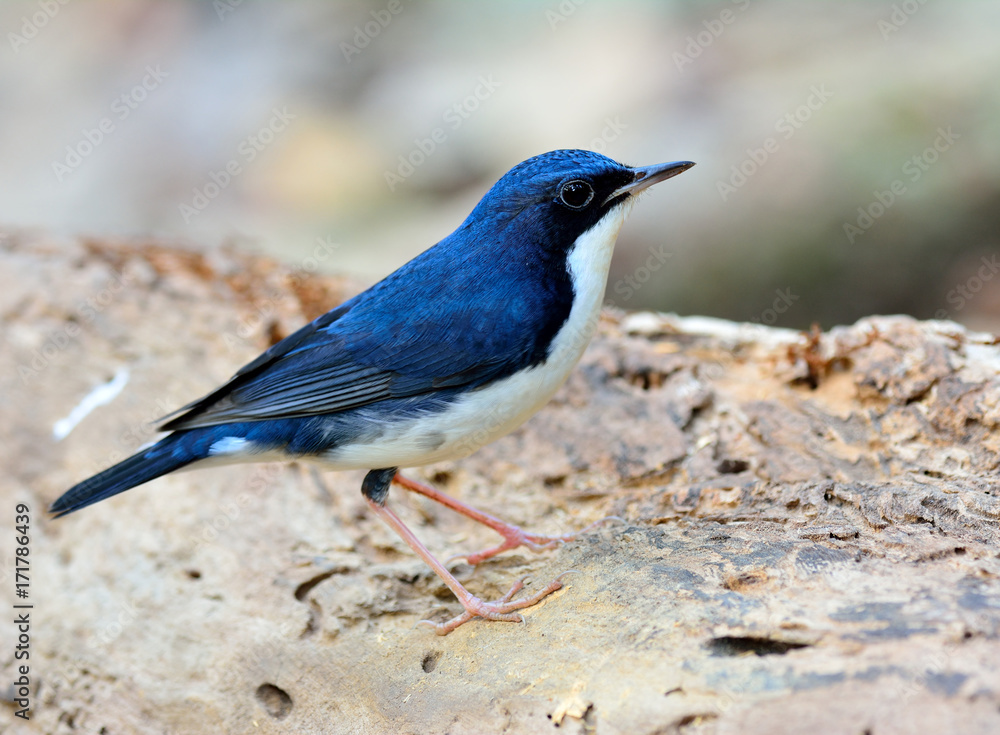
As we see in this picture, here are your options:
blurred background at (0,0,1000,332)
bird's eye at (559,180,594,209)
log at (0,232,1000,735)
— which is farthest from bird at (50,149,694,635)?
blurred background at (0,0,1000,332)

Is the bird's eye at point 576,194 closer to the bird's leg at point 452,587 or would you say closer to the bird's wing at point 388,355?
the bird's wing at point 388,355

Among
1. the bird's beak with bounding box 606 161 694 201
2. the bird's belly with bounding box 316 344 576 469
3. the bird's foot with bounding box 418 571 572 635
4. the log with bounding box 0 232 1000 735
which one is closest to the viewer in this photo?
the log with bounding box 0 232 1000 735

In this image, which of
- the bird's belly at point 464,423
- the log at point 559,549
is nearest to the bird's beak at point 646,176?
the bird's belly at point 464,423

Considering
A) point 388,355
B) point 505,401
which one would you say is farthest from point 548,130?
point 505,401

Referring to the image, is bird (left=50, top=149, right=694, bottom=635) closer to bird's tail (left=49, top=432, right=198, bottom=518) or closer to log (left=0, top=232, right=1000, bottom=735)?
bird's tail (left=49, top=432, right=198, bottom=518)

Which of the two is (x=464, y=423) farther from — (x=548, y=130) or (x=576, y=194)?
(x=548, y=130)

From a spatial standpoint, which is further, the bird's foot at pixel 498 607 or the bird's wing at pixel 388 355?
the bird's wing at pixel 388 355
